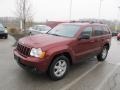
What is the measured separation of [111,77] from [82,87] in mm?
1399

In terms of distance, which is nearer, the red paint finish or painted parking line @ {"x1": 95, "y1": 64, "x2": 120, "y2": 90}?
the red paint finish

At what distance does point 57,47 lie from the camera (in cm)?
491

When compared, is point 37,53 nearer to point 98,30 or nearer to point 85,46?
point 85,46

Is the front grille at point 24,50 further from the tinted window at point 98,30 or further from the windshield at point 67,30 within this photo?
the tinted window at point 98,30

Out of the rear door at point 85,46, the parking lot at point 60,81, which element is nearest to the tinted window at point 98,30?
the rear door at point 85,46

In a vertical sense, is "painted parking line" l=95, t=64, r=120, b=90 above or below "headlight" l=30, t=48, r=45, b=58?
below

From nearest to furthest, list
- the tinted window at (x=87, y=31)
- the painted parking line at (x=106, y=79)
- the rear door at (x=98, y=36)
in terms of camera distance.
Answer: the painted parking line at (x=106, y=79)
the tinted window at (x=87, y=31)
the rear door at (x=98, y=36)

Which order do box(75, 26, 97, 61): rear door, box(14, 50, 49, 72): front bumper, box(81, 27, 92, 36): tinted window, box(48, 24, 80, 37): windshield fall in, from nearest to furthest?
1. box(14, 50, 49, 72): front bumper
2. box(75, 26, 97, 61): rear door
3. box(48, 24, 80, 37): windshield
4. box(81, 27, 92, 36): tinted window

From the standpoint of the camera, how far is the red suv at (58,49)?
4633mm

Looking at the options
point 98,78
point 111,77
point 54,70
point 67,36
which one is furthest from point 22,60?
point 111,77

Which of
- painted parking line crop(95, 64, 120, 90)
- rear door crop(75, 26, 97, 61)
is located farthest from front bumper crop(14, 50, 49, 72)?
painted parking line crop(95, 64, 120, 90)

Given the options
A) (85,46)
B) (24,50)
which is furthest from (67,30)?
(24,50)

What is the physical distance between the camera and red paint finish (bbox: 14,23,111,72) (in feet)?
15.2

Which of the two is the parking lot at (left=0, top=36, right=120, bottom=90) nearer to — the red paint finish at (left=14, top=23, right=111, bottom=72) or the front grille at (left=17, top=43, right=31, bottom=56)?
the red paint finish at (left=14, top=23, right=111, bottom=72)
